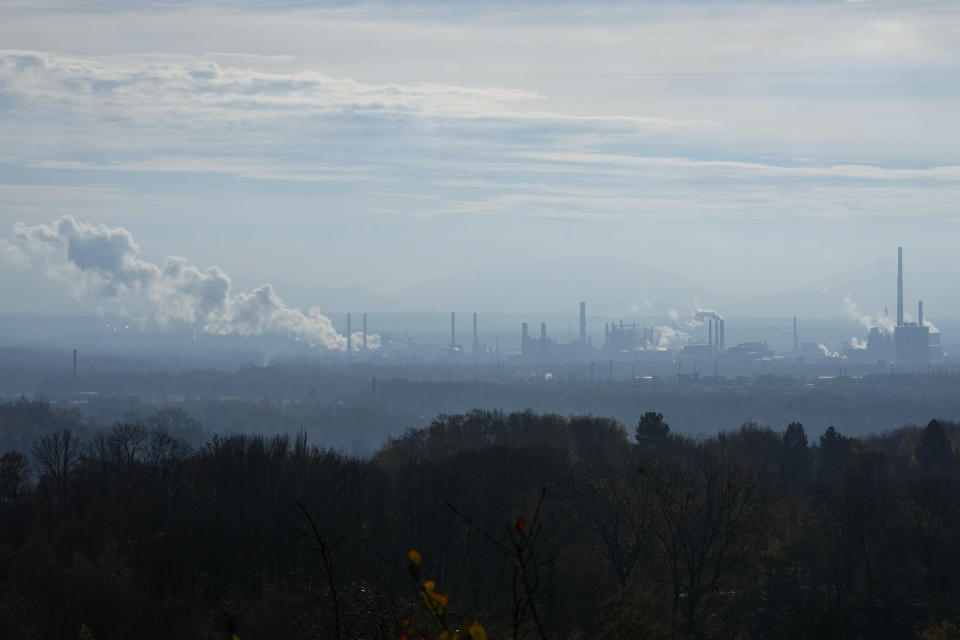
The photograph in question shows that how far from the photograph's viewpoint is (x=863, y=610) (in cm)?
3256

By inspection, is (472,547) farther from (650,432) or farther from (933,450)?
(933,450)

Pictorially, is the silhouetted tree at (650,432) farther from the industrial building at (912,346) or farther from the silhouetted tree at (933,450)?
the industrial building at (912,346)

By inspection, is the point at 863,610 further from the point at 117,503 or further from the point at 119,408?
the point at 119,408

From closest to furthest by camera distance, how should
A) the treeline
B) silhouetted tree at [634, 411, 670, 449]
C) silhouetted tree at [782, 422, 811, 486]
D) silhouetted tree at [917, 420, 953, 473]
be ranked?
the treeline < silhouetted tree at [782, 422, 811, 486] < silhouetted tree at [917, 420, 953, 473] < silhouetted tree at [634, 411, 670, 449]

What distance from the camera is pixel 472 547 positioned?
33.8 metres

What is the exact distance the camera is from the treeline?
87.8ft

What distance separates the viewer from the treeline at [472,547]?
26750 mm

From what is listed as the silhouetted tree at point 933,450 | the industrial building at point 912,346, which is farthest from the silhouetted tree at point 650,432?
the industrial building at point 912,346

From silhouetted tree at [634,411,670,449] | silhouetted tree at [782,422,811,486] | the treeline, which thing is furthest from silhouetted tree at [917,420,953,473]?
silhouetted tree at [634,411,670,449]

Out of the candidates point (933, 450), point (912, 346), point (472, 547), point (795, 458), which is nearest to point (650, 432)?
point (795, 458)

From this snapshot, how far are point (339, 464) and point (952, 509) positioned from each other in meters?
17.6

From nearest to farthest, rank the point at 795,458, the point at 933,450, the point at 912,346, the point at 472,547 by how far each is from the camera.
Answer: the point at 472,547
the point at 933,450
the point at 795,458
the point at 912,346

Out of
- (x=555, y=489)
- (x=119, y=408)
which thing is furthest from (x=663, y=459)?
(x=119, y=408)

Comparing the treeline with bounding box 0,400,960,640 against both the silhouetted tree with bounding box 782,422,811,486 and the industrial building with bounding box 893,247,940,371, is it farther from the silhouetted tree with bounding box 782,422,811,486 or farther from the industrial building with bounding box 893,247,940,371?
the industrial building with bounding box 893,247,940,371
